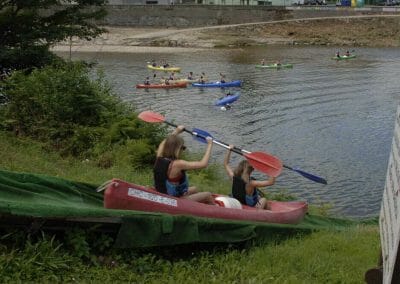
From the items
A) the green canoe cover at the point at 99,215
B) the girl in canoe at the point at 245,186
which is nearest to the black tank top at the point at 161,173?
the green canoe cover at the point at 99,215

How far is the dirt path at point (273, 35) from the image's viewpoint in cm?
6506

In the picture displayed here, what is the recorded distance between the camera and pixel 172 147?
24.9ft

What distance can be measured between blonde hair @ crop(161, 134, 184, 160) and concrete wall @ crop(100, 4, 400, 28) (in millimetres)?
67481

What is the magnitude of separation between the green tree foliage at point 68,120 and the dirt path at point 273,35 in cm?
4926

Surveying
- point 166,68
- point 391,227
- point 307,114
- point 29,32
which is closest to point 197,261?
point 391,227

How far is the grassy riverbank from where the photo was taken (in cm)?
549

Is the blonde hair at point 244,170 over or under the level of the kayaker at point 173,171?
under

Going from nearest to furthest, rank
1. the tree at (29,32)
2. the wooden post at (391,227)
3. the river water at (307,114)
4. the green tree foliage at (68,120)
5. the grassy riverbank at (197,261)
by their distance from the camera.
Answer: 1. the wooden post at (391,227)
2. the grassy riverbank at (197,261)
3. the green tree foliage at (68,120)
4. the river water at (307,114)
5. the tree at (29,32)

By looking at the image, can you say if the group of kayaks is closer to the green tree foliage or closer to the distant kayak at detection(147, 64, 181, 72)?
the distant kayak at detection(147, 64, 181, 72)

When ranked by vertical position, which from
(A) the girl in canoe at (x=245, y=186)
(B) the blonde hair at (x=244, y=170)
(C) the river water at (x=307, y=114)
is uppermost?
(B) the blonde hair at (x=244, y=170)

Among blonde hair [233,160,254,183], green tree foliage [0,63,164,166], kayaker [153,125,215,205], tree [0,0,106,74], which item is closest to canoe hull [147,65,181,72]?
tree [0,0,106,74]

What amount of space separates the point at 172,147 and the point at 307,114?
1883 centimetres

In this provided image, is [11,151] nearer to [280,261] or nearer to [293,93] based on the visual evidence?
[280,261]

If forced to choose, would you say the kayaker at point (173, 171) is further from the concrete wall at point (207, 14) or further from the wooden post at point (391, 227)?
the concrete wall at point (207, 14)
